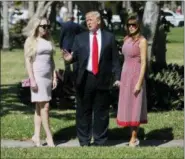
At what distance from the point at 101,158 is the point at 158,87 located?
527 cm

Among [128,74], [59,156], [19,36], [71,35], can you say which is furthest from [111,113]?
[19,36]

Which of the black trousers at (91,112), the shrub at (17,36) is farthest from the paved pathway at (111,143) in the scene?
the shrub at (17,36)

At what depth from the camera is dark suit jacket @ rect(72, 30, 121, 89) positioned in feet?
27.9

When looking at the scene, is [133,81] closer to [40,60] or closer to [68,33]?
[40,60]

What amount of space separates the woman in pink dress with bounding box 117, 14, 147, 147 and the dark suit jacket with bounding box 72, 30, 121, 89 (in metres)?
0.18

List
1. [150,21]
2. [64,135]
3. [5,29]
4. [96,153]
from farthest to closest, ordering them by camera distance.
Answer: [5,29] < [150,21] < [64,135] < [96,153]

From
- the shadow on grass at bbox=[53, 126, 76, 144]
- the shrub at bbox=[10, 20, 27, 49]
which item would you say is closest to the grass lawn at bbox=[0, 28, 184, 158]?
the shadow on grass at bbox=[53, 126, 76, 144]

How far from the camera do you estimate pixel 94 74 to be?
8.55 metres

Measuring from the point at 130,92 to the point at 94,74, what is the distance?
1.93 ft

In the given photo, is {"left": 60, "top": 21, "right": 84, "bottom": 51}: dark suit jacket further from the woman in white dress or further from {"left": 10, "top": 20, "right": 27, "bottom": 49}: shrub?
{"left": 10, "top": 20, "right": 27, "bottom": 49}: shrub

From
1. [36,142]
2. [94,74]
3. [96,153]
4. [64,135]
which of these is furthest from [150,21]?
[96,153]

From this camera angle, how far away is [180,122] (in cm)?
1021

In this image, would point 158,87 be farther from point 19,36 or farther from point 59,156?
point 19,36

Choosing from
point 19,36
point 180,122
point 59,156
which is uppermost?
point 59,156
